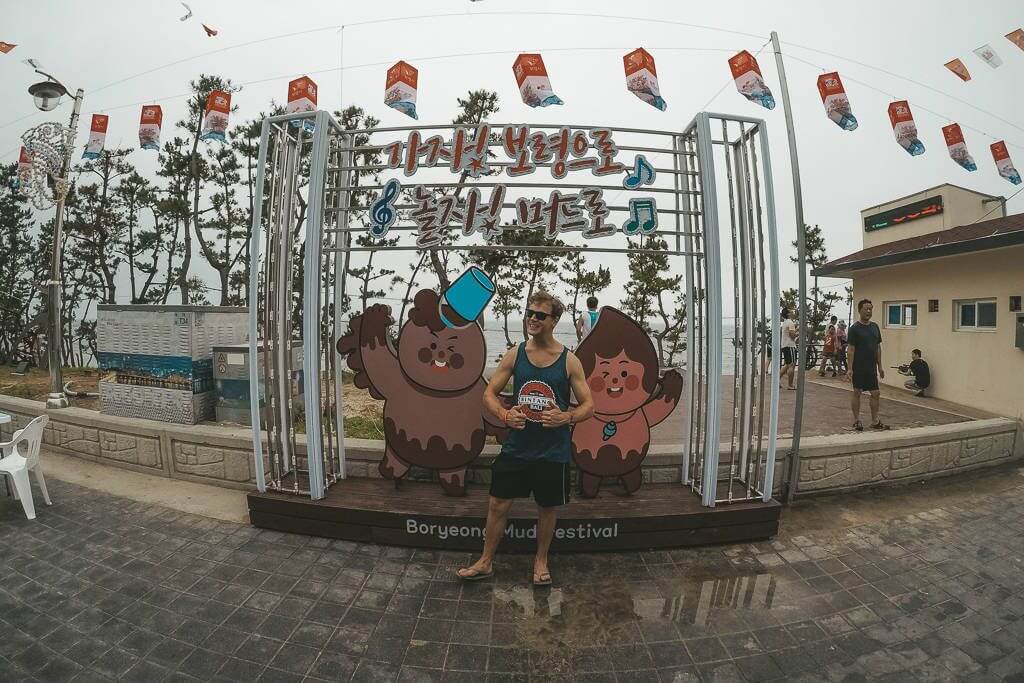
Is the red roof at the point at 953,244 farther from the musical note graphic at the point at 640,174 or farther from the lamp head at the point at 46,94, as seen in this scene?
the lamp head at the point at 46,94

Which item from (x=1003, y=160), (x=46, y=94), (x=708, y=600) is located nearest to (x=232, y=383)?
(x=708, y=600)

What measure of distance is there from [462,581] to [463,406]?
52.5 inches

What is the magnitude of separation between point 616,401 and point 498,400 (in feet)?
4.25

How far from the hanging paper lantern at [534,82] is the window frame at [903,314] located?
385 inches

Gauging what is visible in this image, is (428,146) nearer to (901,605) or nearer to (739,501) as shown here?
(739,501)

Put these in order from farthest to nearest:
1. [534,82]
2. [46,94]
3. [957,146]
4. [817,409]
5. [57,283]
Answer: [57,283]
[817,409]
[46,94]
[957,146]
[534,82]

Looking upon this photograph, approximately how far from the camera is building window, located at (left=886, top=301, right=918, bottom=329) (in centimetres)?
954

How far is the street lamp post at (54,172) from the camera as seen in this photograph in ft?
22.6

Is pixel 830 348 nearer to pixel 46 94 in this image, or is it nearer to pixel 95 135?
pixel 95 135

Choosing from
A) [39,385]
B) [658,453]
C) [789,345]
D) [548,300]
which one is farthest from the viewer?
[39,385]

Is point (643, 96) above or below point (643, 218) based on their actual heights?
above

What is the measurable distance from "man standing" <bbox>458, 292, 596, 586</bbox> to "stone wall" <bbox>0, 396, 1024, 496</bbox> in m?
1.14

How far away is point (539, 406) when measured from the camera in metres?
2.84

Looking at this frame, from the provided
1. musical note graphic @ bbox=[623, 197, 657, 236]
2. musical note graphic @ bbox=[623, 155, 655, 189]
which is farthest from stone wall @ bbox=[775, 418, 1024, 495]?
musical note graphic @ bbox=[623, 155, 655, 189]
